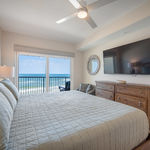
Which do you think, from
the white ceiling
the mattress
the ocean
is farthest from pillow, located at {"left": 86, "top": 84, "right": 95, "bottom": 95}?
the mattress

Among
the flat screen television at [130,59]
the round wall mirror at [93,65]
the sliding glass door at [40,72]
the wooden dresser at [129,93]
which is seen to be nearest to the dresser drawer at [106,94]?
the wooden dresser at [129,93]

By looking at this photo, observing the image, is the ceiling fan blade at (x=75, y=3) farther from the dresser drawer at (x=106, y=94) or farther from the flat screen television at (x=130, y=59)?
the dresser drawer at (x=106, y=94)

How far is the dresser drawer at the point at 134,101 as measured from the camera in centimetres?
197

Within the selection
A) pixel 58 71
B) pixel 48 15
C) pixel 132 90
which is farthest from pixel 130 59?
pixel 58 71

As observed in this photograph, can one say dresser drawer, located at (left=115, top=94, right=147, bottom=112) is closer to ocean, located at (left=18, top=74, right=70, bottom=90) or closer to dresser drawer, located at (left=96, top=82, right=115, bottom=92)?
dresser drawer, located at (left=96, top=82, right=115, bottom=92)

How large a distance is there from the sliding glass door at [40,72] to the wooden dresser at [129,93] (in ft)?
6.73

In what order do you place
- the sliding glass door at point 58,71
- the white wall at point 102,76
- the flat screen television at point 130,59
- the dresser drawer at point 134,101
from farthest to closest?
1. the sliding glass door at point 58,71
2. the white wall at point 102,76
3. the flat screen television at point 130,59
4. the dresser drawer at point 134,101

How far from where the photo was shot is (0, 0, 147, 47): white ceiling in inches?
72.5

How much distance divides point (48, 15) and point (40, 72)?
7.21 ft

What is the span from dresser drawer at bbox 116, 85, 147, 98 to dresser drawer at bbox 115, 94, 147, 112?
0.09 metres

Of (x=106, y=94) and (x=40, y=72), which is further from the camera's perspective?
(x=40, y=72)

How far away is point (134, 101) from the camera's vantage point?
2.12m

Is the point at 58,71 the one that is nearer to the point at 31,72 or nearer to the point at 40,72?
the point at 40,72

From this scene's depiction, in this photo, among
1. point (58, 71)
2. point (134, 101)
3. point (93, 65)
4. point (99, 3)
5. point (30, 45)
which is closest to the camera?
point (99, 3)
